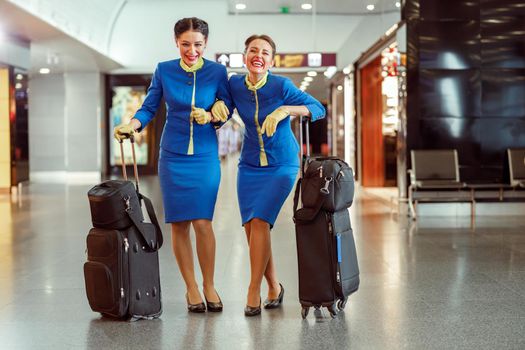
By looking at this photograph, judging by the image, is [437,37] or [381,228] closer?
[381,228]

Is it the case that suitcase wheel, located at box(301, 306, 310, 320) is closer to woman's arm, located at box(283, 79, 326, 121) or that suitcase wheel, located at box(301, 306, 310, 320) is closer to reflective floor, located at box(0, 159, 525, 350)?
reflective floor, located at box(0, 159, 525, 350)

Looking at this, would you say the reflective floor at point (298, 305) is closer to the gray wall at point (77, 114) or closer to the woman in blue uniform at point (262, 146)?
the woman in blue uniform at point (262, 146)

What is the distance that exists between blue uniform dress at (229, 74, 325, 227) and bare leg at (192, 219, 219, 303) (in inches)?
10.4

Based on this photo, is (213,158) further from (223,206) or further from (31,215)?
(223,206)

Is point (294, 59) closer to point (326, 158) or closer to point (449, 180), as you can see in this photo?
point (449, 180)

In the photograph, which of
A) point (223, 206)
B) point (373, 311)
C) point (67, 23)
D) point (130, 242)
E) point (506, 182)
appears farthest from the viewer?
point (67, 23)

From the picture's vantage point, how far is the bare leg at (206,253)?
4.50 meters

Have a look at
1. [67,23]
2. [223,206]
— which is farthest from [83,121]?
[223,206]

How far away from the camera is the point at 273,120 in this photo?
13.5 ft

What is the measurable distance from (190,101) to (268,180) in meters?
0.62

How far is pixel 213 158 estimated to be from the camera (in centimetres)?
444

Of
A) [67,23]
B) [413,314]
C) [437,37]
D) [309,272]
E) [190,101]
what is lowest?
[413,314]

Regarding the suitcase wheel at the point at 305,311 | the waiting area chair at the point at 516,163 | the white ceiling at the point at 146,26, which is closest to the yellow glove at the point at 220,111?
the suitcase wheel at the point at 305,311

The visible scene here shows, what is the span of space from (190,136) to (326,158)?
768mm
